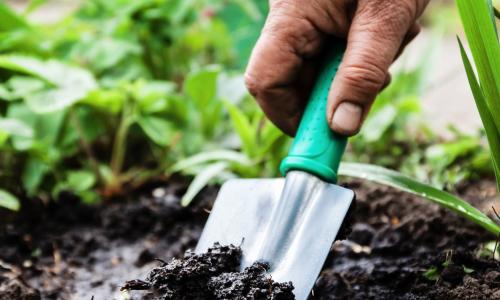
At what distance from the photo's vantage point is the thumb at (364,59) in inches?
46.2

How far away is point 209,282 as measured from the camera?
1094 millimetres

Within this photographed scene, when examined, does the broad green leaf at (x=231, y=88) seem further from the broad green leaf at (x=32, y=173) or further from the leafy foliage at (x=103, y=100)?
the broad green leaf at (x=32, y=173)

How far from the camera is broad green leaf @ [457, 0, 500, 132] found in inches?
41.5

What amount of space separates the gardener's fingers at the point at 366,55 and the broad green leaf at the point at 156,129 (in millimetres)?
774

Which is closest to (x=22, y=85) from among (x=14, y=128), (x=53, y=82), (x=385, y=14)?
(x=53, y=82)

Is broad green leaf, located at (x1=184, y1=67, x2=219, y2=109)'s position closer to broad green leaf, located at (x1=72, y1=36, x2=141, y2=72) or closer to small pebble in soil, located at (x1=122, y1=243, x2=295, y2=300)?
broad green leaf, located at (x1=72, y1=36, x2=141, y2=72)

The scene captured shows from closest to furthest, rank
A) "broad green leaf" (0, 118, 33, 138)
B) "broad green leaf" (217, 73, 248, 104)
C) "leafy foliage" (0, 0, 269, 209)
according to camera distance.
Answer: "broad green leaf" (0, 118, 33, 138) < "leafy foliage" (0, 0, 269, 209) < "broad green leaf" (217, 73, 248, 104)

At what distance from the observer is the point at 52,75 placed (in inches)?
69.5

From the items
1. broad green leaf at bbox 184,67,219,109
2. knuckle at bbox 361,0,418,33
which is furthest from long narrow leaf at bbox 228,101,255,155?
knuckle at bbox 361,0,418,33

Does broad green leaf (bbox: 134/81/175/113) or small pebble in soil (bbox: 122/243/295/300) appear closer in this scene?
small pebble in soil (bbox: 122/243/295/300)

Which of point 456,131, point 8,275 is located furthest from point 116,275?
point 456,131

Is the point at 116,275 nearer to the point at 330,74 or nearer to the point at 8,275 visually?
the point at 8,275

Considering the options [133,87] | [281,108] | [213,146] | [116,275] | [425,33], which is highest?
[425,33]

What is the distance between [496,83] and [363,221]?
2.24 ft
